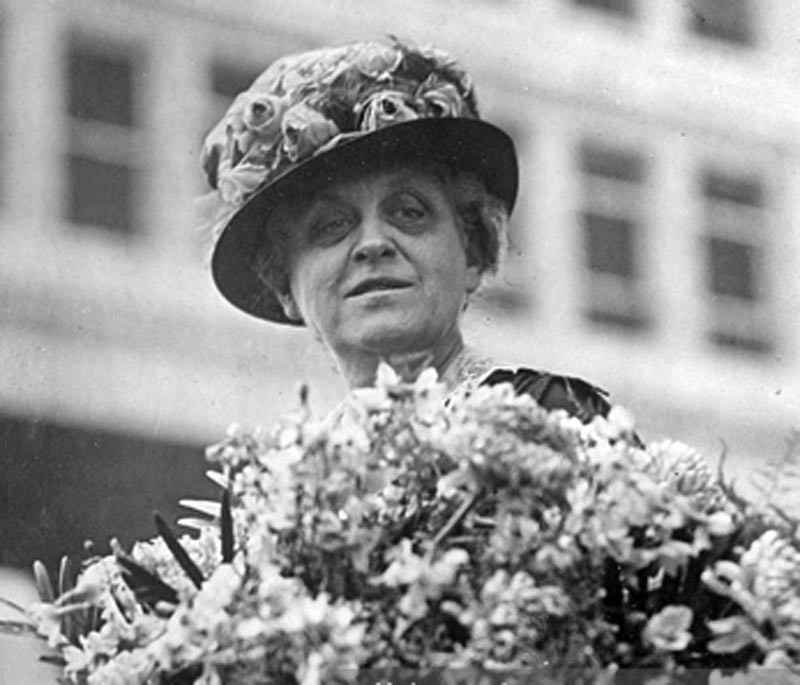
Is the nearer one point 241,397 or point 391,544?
point 391,544

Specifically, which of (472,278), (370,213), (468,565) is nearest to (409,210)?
(370,213)

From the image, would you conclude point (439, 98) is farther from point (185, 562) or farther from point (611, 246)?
point (185, 562)

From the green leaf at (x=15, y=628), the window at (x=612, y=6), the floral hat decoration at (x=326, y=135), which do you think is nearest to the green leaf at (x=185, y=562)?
the green leaf at (x=15, y=628)

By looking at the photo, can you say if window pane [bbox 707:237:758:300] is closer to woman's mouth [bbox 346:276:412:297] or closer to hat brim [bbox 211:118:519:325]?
hat brim [bbox 211:118:519:325]

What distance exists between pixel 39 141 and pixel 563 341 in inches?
45.6

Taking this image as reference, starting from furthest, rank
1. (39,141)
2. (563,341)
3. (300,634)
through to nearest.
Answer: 1. (39,141)
2. (563,341)
3. (300,634)

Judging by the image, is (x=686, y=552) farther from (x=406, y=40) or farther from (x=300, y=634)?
(x=406, y=40)

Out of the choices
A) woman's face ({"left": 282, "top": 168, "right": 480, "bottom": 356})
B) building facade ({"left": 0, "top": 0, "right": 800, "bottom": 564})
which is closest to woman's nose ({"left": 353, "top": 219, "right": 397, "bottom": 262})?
woman's face ({"left": 282, "top": 168, "right": 480, "bottom": 356})

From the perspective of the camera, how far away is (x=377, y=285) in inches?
139

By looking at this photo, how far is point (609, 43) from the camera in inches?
154

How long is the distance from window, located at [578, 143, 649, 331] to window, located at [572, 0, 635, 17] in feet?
0.95

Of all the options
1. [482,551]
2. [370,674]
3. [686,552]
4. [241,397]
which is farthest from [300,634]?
[241,397]

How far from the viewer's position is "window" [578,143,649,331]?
3.76 m

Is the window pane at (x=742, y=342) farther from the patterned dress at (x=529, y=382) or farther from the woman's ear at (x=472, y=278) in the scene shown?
the woman's ear at (x=472, y=278)
